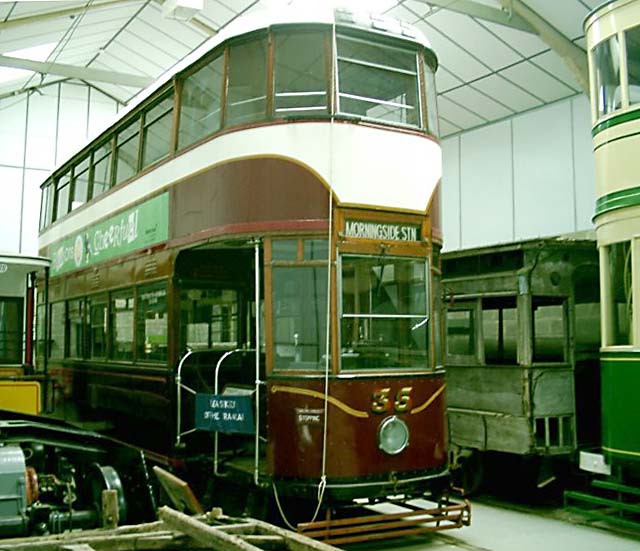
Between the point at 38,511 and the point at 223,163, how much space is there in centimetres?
317

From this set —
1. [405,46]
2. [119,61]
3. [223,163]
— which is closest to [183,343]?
[223,163]

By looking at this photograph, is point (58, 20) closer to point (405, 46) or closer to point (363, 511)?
point (405, 46)

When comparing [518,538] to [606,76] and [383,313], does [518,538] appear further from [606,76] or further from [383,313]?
[606,76]

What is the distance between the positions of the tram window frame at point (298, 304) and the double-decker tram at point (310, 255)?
0.01 metres

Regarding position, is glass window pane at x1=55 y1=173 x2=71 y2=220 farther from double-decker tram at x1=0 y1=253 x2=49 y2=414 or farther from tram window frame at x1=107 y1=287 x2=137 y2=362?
tram window frame at x1=107 y1=287 x2=137 y2=362

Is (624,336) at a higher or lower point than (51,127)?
lower

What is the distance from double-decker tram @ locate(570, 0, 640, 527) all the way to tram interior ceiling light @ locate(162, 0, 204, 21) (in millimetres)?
5479

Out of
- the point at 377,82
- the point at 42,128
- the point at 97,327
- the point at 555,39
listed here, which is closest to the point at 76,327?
the point at 97,327

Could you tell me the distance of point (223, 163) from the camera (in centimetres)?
684

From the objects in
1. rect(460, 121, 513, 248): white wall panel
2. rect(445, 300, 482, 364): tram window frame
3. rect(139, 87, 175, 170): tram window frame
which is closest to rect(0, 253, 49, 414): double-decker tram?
rect(139, 87, 175, 170): tram window frame

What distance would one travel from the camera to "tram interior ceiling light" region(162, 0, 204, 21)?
1094cm

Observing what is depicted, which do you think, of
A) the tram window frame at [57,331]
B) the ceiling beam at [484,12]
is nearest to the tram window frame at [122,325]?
the tram window frame at [57,331]

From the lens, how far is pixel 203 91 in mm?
7340

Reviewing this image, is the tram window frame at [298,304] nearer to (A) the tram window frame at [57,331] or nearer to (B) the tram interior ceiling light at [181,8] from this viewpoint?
(A) the tram window frame at [57,331]
